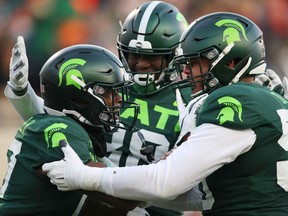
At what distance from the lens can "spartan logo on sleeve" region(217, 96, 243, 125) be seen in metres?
3.83

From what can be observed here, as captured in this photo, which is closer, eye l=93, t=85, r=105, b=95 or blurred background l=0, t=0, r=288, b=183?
eye l=93, t=85, r=105, b=95

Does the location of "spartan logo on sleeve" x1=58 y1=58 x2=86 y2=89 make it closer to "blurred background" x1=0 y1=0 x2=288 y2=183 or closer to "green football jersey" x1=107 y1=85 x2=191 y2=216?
"green football jersey" x1=107 y1=85 x2=191 y2=216

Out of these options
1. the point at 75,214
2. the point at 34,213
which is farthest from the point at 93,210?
the point at 34,213

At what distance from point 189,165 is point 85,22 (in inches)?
305

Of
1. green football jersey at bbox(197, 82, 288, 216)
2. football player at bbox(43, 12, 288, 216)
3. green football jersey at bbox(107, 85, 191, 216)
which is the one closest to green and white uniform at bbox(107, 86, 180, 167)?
green football jersey at bbox(107, 85, 191, 216)

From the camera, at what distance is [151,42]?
17.5 feet

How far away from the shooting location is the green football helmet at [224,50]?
4.32 metres

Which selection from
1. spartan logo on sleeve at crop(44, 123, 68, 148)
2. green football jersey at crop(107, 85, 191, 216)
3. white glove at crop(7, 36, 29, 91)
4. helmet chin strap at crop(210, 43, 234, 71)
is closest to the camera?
spartan logo on sleeve at crop(44, 123, 68, 148)

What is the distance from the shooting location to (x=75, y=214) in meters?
4.39

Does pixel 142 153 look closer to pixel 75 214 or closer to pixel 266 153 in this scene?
pixel 75 214

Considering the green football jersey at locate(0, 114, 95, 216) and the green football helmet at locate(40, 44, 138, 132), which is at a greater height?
the green football helmet at locate(40, 44, 138, 132)

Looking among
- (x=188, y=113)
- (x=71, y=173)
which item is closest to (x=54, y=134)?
(x=71, y=173)

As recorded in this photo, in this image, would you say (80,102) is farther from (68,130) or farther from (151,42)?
(151,42)

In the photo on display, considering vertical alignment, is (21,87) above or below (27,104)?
above
